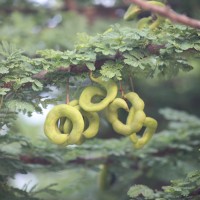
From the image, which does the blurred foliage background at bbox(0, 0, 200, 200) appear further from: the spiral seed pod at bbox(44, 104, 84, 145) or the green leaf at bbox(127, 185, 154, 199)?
the green leaf at bbox(127, 185, 154, 199)

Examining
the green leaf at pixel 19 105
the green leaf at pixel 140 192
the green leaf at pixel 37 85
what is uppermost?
the green leaf at pixel 37 85

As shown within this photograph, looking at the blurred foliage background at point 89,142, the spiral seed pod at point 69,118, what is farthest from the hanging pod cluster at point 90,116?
the blurred foliage background at point 89,142

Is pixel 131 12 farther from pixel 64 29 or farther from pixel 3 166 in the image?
pixel 64 29

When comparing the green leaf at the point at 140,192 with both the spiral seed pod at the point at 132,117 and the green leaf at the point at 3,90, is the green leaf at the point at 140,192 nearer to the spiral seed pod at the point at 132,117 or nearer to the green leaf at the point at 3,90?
the spiral seed pod at the point at 132,117

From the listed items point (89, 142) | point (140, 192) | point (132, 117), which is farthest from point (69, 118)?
point (89, 142)

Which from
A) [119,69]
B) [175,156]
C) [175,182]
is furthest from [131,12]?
[175,156]
